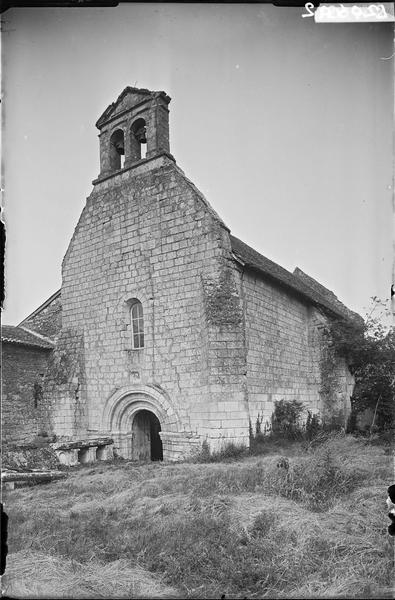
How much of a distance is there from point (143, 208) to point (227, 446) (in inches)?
271

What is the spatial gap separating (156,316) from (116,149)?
5.68 meters

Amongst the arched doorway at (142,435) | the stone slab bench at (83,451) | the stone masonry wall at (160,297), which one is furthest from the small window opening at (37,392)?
the arched doorway at (142,435)

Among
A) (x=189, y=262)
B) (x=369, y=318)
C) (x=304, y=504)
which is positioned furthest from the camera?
(x=369, y=318)

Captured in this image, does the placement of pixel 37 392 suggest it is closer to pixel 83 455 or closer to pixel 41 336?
pixel 41 336

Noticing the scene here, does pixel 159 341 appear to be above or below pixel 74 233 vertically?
below

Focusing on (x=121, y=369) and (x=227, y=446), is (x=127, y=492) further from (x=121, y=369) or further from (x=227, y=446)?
(x=121, y=369)

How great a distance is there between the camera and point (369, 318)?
1634 cm

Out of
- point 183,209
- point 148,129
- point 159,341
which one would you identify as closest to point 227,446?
point 159,341

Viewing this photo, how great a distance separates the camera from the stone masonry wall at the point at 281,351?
13055 millimetres

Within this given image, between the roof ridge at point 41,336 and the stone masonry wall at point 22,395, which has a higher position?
the roof ridge at point 41,336

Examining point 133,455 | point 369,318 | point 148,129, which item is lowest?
point 133,455

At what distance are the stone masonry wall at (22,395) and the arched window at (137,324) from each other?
4305mm

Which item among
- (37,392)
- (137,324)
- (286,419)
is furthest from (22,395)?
(286,419)

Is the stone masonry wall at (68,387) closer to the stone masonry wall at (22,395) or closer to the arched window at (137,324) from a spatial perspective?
the stone masonry wall at (22,395)
